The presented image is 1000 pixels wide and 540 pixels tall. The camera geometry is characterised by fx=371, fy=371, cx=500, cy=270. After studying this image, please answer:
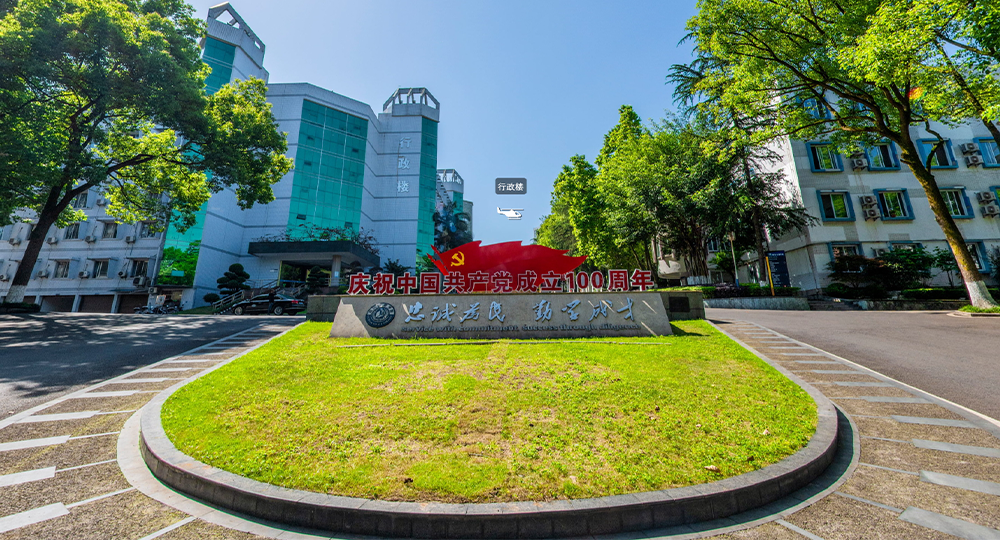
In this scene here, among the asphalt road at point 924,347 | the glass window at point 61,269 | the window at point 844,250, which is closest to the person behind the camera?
the asphalt road at point 924,347

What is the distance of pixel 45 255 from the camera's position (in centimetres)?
2919

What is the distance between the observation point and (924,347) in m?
8.03

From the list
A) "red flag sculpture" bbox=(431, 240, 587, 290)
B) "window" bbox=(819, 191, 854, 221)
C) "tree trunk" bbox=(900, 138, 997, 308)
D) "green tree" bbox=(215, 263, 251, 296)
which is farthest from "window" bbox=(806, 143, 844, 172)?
"green tree" bbox=(215, 263, 251, 296)

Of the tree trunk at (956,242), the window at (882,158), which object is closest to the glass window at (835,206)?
the window at (882,158)

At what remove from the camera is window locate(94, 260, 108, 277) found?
2817cm

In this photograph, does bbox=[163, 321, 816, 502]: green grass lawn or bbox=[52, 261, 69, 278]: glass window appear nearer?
bbox=[163, 321, 816, 502]: green grass lawn

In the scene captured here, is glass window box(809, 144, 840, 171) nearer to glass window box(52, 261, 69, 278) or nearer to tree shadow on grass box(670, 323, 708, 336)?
tree shadow on grass box(670, 323, 708, 336)

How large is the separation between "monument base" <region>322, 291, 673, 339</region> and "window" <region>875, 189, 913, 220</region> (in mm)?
21834

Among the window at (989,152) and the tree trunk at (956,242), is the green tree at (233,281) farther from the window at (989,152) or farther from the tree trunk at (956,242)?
the window at (989,152)

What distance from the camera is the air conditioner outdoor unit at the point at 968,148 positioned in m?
22.0

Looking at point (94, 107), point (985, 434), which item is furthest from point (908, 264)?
point (94, 107)

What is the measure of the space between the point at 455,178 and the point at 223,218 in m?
37.6

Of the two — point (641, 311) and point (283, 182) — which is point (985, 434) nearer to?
point (641, 311)

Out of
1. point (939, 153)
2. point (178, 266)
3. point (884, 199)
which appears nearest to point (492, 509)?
point (884, 199)
